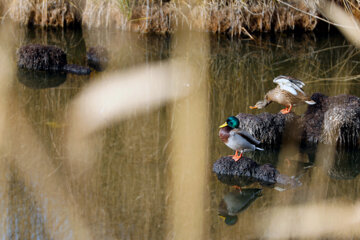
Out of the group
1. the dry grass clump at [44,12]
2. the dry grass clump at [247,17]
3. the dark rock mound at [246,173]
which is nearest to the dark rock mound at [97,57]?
the dry grass clump at [44,12]

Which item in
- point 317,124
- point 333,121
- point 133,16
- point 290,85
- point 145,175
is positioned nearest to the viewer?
point 145,175

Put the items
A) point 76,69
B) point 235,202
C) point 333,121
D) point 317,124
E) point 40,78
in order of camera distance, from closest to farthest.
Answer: point 235,202 → point 333,121 → point 317,124 → point 40,78 → point 76,69

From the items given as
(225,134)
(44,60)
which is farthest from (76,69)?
(225,134)

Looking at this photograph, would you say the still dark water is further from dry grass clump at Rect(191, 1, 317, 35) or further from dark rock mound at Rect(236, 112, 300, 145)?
dry grass clump at Rect(191, 1, 317, 35)

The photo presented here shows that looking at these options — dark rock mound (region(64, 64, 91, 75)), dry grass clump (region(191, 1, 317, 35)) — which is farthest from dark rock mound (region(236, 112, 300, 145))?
dry grass clump (region(191, 1, 317, 35))

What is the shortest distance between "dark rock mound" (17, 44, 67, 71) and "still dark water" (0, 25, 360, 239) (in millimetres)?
183

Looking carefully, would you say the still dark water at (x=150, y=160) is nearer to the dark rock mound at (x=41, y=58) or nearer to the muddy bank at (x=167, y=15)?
the dark rock mound at (x=41, y=58)

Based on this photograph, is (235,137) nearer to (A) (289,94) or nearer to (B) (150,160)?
(B) (150,160)

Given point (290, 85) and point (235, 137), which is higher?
point (290, 85)

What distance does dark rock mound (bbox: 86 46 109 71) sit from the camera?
6062 millimetres

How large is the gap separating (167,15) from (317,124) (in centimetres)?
331

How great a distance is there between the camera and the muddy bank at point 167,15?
715 centimetres

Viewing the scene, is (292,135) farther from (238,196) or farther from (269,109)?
(238,196)

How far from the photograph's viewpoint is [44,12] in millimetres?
7320
